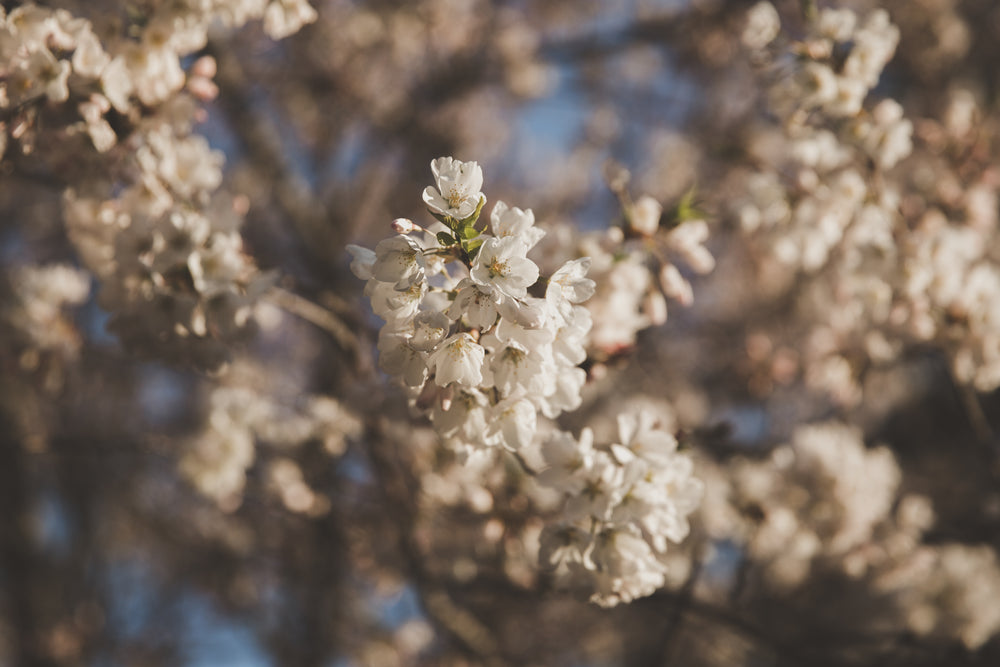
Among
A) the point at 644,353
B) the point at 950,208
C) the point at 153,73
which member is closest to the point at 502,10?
the point at 644,353

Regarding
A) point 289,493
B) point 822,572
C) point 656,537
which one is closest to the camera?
point 656,537

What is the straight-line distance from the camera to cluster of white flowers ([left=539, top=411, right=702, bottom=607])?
1.65 meters

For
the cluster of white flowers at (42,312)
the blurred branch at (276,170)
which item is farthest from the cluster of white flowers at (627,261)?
the blurred branch at (276,170)

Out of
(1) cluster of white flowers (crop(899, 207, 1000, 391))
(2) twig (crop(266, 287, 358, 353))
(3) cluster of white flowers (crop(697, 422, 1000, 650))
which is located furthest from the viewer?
(3) cluster of white flowers (crop(697, 422, 1000, 650))

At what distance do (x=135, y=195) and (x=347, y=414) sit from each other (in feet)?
5.10

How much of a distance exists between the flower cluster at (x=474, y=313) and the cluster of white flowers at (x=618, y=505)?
225mm

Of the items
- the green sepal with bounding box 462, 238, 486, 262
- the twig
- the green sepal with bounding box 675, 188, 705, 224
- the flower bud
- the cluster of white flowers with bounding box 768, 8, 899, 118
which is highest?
the cluster of white flowers with bounding box 768, 8, 899, 118

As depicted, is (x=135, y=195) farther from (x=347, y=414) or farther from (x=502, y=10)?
(x=502, y=10)

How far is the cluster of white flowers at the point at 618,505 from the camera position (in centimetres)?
165

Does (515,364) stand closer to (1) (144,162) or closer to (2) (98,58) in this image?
(1) (144,162)

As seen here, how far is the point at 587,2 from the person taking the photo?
22.2 feet

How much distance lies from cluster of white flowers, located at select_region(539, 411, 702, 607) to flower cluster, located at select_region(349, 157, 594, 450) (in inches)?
8.9

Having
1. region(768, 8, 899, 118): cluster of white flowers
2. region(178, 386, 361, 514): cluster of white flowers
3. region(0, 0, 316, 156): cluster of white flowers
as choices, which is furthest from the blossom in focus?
region(178, 386, 361, 514): cluster of white flowers

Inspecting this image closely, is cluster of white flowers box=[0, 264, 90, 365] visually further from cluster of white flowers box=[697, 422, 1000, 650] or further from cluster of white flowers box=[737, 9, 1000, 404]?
cluster of white flowers box=[697, 422, 1000, 650]
